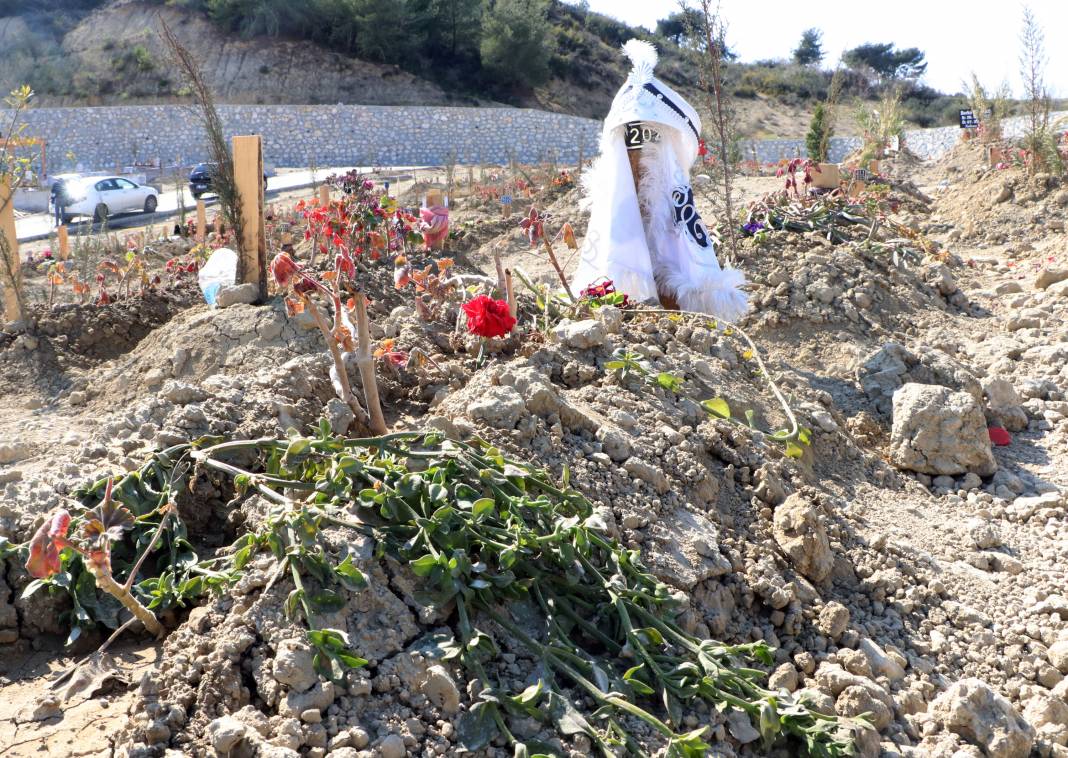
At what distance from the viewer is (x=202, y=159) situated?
2778 cm

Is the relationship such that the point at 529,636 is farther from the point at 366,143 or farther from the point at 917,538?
the point at 366,143

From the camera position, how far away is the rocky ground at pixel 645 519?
1.93 m

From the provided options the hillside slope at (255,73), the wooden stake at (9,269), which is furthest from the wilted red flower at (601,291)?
the hillside slope at (255,73)

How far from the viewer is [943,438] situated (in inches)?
149

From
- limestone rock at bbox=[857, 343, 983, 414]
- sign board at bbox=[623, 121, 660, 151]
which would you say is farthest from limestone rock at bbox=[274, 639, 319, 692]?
sign board at bbox=[623, 121, 660, 151]

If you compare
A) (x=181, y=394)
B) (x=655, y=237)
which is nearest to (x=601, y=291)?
(x=655, y=237)

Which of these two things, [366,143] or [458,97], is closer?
[366,143]

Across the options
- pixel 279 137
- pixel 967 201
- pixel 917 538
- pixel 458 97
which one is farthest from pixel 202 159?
pixel 917 538

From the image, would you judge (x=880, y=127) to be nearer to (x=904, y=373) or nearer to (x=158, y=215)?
(x=158, y=215)

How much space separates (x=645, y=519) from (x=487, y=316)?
98 cm

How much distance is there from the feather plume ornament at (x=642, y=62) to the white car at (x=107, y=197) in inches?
563

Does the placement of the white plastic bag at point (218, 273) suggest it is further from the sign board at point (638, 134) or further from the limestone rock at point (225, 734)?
the limestone rock at point (225, 734)

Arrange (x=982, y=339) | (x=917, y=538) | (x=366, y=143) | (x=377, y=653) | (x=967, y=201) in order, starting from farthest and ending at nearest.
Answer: (x=366, y=143)
(x=967, y=201)
(x=982, y=339)
(x=917, y=538)
(x=377, y=653)

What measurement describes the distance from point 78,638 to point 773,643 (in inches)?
67.4
